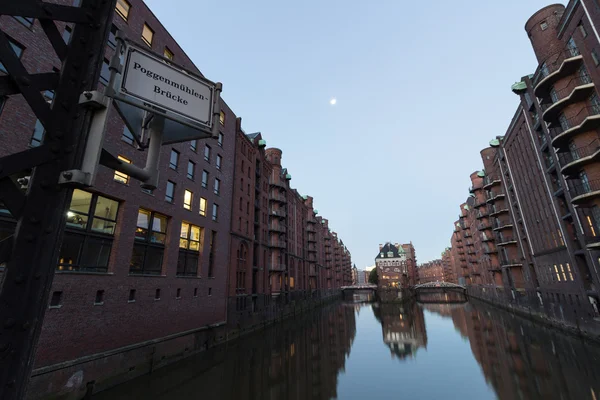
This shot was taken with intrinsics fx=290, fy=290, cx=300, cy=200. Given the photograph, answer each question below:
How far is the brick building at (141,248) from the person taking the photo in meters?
14.7

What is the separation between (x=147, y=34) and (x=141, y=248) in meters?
17.2

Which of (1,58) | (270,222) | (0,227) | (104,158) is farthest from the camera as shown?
(270,222)

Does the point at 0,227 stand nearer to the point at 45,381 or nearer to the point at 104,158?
the point at 45,381

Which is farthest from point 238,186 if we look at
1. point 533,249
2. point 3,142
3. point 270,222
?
point 533,249

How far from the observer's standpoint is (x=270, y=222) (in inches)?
1945

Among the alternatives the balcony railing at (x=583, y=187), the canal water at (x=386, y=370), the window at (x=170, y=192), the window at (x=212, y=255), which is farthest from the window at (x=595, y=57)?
the window at (x=212, y=255)

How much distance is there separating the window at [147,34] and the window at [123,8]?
1.57 m

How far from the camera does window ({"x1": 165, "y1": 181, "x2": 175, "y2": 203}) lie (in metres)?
24.2

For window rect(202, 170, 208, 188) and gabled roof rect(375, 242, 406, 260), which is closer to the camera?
window rect(202, 170, 208, 188)

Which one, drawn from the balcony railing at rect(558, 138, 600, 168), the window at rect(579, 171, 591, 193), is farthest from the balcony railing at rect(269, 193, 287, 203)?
the window at rect(579, 171, 591, 193)

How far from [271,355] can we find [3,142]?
906 inches

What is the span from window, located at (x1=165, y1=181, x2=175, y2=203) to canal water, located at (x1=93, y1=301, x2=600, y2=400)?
41.6ft

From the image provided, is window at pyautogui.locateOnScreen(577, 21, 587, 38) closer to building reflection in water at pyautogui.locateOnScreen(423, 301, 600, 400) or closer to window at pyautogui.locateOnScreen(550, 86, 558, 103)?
window at pyautogui.locateOnScreen(550, 86, 558, 103)

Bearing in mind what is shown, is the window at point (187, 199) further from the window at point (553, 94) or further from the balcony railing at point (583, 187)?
the window at point (553, 94)
